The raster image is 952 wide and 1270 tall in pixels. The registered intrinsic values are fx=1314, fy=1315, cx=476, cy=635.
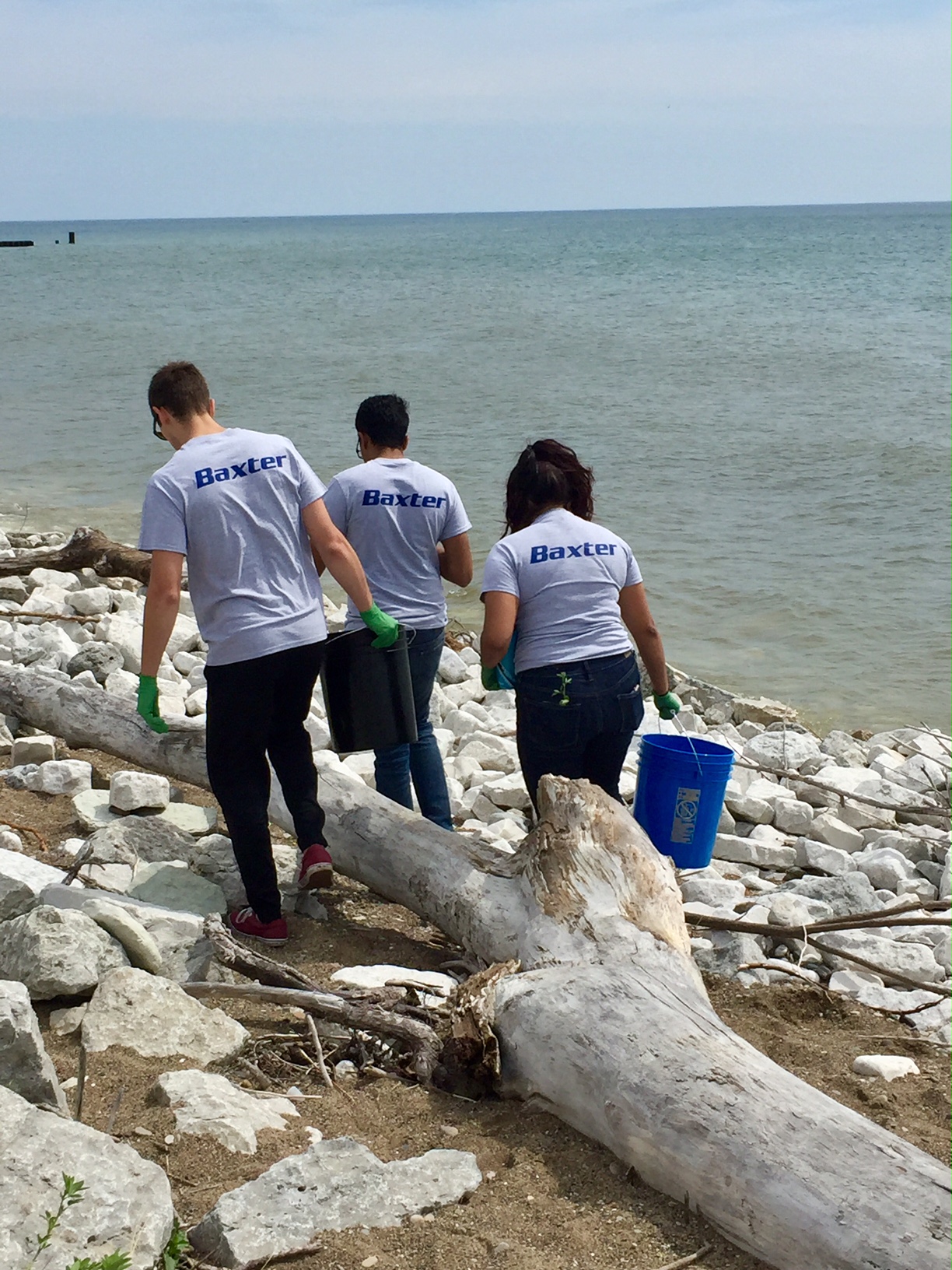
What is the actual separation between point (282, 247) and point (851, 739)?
319 feet

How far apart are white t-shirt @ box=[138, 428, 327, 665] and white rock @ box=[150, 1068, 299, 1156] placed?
54.8 inches

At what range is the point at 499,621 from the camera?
426 cm

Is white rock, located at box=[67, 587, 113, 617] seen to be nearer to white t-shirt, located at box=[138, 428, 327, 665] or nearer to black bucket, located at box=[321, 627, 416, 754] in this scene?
black bucket, located at box=[321, 627, 416, 754]

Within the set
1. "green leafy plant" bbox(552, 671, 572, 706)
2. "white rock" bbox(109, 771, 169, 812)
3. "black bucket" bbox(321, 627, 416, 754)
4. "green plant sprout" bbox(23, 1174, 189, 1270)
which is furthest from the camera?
"white rock" bbox(109, 771, 169, 812)

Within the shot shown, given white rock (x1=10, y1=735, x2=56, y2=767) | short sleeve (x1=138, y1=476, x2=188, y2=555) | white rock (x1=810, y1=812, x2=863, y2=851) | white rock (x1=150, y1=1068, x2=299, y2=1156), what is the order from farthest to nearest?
1. white rock (x1=810, y1=812, x2=863, y2=851)
2. white rock (x1=10, y1=735, x2=56, y2=767)
3. short sleeve (x1=138, y1=476, x2=188, y2=555)
4. white rock (x1=150, y1=1068, x2=299, y2=1156)

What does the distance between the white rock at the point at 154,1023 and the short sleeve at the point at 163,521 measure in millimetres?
1251

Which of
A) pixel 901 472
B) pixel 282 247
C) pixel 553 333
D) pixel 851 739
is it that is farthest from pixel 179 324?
pixel 282 247

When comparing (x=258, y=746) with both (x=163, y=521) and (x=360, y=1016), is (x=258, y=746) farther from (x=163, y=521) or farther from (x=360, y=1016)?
(x=360, y=1016)

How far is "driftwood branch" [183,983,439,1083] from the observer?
11.0 feet

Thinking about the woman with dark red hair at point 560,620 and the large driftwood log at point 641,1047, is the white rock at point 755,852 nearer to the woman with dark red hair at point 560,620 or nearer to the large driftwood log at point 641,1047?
the woman with dark red hair at point 560,620

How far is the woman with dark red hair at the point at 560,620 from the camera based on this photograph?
169 inches

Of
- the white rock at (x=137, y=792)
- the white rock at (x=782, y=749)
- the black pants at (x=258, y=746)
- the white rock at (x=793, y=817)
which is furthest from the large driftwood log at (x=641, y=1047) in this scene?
the white rock at (x=782, y=749)

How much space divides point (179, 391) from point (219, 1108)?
7.09 feet

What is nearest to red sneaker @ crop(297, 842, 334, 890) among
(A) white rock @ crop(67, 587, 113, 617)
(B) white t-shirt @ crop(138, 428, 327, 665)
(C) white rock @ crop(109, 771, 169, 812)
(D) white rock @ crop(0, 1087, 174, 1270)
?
(B) white t-shirt @ crop(138, 428, 327, 665)
